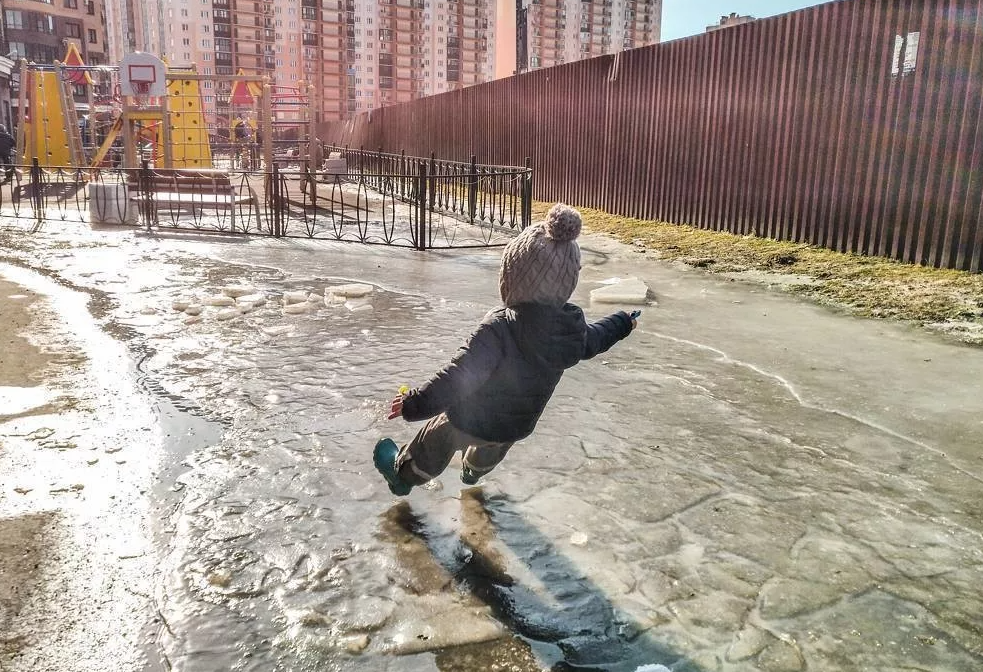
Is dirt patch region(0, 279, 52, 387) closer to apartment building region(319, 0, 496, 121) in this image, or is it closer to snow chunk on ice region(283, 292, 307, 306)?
Answer: snow chunk on ice region(283, 292, 307, 306)

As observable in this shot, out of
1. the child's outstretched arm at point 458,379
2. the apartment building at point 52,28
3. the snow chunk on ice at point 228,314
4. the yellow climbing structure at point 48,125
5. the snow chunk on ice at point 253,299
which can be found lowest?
the snow chunk on ice at point 228,314

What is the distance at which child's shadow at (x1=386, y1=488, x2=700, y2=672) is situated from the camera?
2492mm

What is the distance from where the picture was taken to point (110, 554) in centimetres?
298

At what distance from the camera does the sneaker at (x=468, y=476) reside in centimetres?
343

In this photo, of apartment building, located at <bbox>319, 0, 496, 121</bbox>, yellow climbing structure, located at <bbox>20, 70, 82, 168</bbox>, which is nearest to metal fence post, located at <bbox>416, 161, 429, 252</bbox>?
yellow climbing structure, located at <bbox>20, 70, 82, 168</bbox>

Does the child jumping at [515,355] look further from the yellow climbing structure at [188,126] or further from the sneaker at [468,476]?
the yellow climbing structure at [188,126]

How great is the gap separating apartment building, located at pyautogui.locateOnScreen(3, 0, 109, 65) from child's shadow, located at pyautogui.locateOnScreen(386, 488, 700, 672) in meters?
79.2

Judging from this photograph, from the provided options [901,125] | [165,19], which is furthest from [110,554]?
[165,19]

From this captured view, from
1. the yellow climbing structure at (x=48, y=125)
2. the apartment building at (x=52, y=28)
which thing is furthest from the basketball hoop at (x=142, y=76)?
the apartment building at (x=52, y=28)

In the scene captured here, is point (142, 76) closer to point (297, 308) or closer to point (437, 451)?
point (297, 308)

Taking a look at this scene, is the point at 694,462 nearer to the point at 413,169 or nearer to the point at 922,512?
the point at 922,512

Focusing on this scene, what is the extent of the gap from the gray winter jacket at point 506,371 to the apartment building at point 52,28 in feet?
260

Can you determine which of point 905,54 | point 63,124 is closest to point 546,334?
point 905,54

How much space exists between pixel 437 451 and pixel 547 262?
2.76 ft
